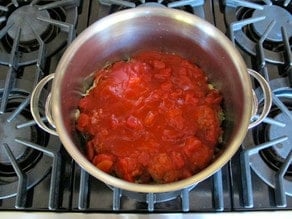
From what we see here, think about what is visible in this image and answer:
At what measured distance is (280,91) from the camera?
0.80m

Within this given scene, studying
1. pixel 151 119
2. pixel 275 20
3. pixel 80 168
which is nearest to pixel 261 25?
pixel 275 20

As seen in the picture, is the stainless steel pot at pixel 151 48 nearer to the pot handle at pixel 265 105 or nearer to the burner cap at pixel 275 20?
the pot handle at pixel 265 105

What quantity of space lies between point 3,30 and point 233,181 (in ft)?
1.72

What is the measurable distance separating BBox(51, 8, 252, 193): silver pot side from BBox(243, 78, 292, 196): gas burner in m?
0.06

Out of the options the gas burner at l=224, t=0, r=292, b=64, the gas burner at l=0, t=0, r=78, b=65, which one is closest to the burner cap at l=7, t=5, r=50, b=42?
the gas burner at l=0, t=0, r=78, b=65

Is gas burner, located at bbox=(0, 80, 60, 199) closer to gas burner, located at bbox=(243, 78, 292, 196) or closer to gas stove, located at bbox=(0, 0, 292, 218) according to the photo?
gas stove, located at bbox=(0, 0, 292, 218)

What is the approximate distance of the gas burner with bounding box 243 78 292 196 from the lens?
726mm

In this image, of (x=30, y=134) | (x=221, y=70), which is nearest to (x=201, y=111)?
(x=221, y=70)

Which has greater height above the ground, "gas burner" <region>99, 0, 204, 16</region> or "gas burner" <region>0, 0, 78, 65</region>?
"gas burner" <region>99, 0, 204, 16</region>

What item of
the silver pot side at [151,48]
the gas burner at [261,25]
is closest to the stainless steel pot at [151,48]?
the silver pot side at [151,48]

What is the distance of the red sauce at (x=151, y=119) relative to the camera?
2.37ft

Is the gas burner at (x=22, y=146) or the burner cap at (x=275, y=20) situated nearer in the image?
the gas burner at (x=22, y=146)

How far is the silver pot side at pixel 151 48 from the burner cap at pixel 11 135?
0.32 feet

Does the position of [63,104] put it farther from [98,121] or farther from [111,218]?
[111,218]
